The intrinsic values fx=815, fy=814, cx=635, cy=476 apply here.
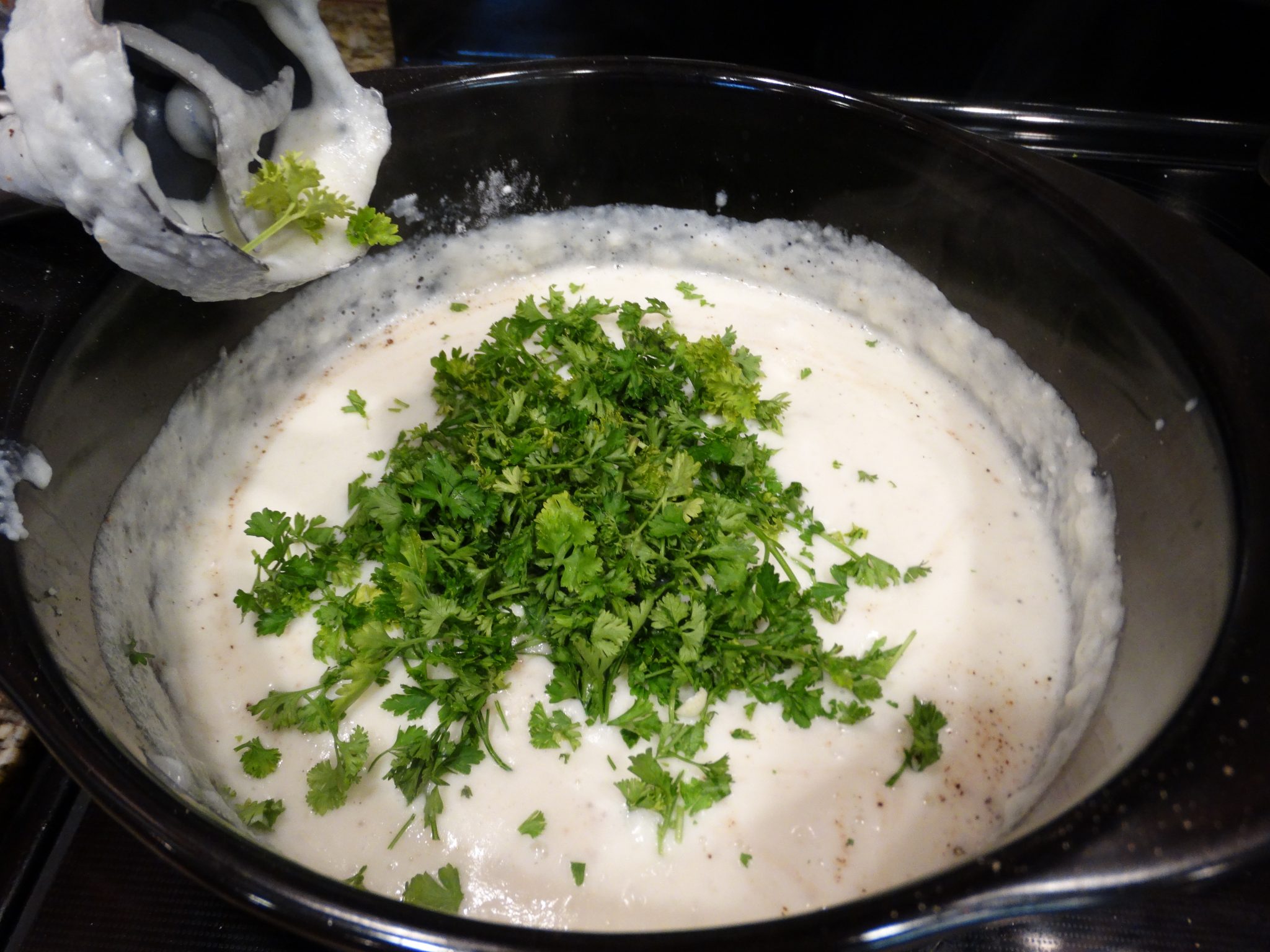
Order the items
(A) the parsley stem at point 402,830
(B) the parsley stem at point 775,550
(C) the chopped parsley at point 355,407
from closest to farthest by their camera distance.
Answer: (A) the parsley stem at point 402,830
(B) the parsley stem at point 775,550
(C) the chopped parsley at point 355,407

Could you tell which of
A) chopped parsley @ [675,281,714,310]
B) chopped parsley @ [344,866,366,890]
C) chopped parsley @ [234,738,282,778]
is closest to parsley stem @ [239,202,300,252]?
chopped parsley @ [234,738,282,778]

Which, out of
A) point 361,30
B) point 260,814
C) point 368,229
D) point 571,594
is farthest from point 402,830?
point 361,30

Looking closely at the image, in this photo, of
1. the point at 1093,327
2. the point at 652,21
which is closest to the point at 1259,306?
the point at 1093,327

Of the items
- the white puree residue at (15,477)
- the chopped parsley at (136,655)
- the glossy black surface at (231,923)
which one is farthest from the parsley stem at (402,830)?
the white puree residue at (15,477)

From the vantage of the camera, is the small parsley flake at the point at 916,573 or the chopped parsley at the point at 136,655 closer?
the chopped parsley at the point at 136,655

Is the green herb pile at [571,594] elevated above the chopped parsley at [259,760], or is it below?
→ above

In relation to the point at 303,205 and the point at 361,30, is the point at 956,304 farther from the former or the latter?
the point at 361,30

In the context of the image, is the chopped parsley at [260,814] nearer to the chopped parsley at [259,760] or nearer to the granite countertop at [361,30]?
the chopped parsley at [259,760]
